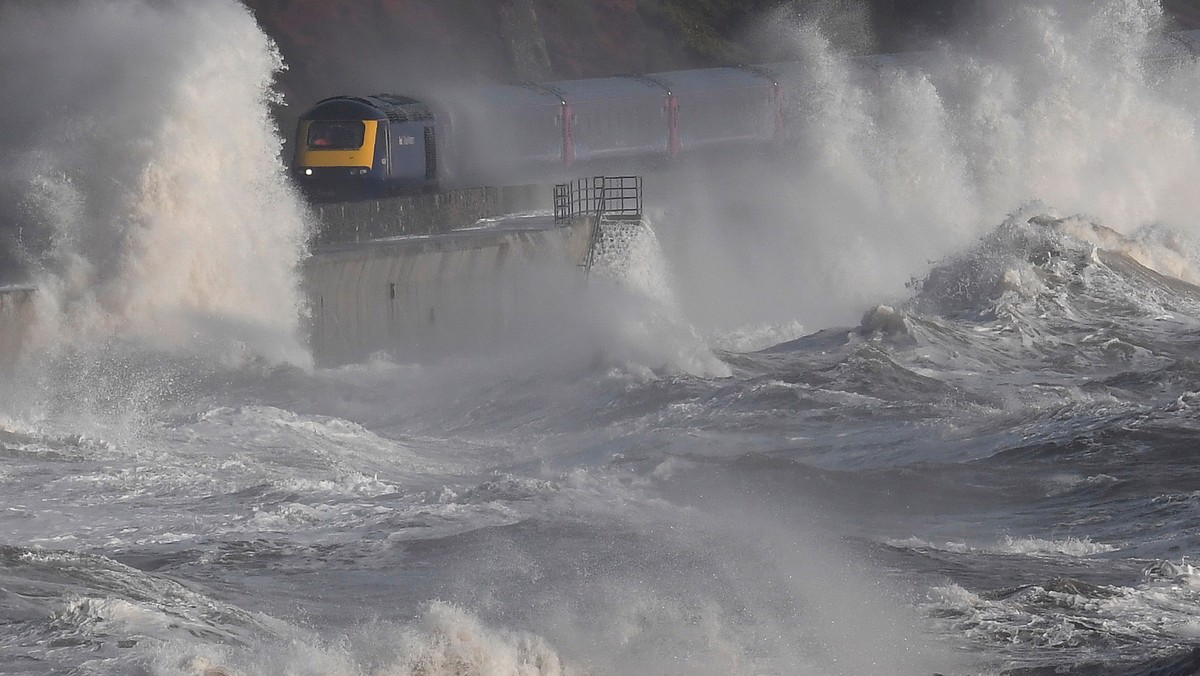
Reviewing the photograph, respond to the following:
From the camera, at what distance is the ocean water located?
750 cm

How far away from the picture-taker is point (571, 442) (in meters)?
13.9

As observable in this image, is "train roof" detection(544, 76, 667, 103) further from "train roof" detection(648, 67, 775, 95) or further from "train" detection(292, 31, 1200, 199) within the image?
"train roof" detection(648, 67, 775, 95)

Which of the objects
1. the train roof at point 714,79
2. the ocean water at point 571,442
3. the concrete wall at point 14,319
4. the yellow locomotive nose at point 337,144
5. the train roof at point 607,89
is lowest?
the ocean water at point 571,442

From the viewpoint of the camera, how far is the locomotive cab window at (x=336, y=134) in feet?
82.4

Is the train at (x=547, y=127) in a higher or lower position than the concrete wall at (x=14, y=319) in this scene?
higher

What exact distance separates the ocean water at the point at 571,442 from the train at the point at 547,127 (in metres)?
3.92

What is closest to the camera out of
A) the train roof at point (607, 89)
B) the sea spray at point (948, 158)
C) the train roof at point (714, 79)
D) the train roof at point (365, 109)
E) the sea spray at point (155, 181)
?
the sea spray at point (155, 181)

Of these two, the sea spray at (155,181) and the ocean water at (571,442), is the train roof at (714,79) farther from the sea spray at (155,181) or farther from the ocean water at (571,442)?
the sea spray at (155,181)

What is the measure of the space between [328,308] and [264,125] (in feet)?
9.77

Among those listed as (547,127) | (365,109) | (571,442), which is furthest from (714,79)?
(571,442)

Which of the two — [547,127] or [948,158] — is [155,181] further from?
[948,158]

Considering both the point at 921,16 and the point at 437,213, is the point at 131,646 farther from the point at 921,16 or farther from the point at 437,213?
the point at 921,16

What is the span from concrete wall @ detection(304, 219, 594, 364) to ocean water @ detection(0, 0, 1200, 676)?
32 centimetres

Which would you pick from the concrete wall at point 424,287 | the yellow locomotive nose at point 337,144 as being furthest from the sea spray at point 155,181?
the yellow locomotive nose at point 337,144
